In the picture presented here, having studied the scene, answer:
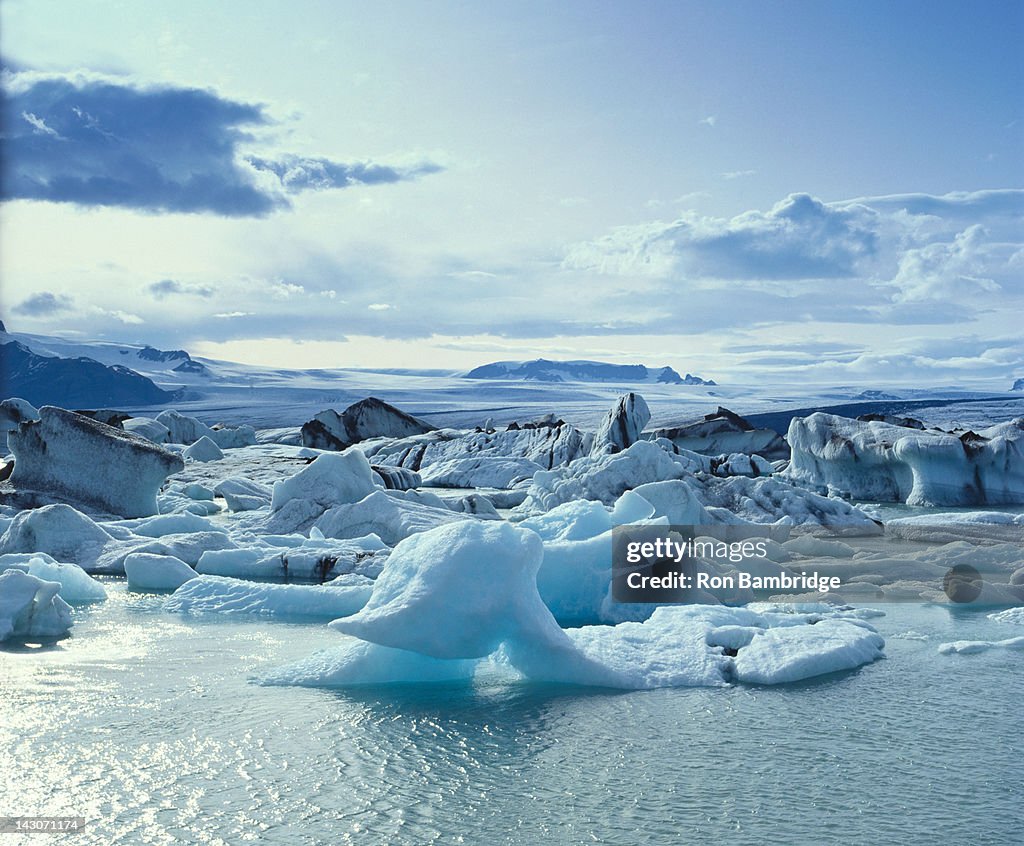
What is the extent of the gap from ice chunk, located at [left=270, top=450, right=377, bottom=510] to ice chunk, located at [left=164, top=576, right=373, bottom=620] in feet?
13.7

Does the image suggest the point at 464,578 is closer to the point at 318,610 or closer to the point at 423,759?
the point at 423,759

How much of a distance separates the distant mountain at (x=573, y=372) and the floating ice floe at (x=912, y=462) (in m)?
110

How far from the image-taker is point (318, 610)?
9320 millimetres

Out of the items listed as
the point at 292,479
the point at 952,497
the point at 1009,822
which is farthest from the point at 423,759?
the point at 952,497

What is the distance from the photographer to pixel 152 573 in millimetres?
10430

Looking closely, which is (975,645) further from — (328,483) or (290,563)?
(328,483)

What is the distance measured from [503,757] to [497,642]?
1.38 metres

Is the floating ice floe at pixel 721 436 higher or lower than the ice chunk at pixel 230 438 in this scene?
higher

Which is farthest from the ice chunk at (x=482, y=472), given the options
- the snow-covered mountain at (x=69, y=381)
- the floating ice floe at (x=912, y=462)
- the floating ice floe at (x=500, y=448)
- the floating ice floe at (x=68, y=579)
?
the snow-covered mountain at (x=69, y=381)

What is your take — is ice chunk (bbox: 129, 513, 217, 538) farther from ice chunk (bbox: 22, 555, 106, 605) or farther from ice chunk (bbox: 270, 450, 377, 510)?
ice chunk (bbox: 22, 555, 106, 605)

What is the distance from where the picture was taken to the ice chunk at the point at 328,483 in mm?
13859

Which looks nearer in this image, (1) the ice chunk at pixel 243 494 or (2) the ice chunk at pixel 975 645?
→ (2) the ice chunk at pixel 975 645

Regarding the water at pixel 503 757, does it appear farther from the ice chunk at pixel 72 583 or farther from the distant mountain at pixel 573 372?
the distant mountain at pixel 573 372

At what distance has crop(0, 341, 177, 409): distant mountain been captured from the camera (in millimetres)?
80438
